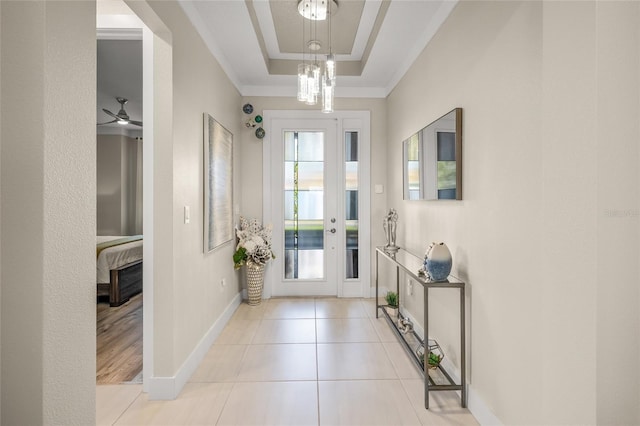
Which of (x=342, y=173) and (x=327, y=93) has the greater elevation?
(x=327, y=93)

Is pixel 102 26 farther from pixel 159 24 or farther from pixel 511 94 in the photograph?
pixel 511 94

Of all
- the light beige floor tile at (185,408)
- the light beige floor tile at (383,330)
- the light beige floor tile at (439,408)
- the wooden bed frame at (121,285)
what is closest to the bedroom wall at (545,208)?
the light beige floor tile at (439,408)

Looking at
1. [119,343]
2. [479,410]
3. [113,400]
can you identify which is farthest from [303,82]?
[119,343]

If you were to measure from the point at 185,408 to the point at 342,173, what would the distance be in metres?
2.90

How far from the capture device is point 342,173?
4145 millimetres

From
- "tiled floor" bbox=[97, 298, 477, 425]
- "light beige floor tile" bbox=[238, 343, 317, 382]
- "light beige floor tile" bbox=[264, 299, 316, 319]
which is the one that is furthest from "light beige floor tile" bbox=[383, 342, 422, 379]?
"light beige floor tile" bbox=[264, 299, 316, 319]

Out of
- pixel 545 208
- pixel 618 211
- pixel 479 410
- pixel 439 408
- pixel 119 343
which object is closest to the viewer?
pixel 618 211

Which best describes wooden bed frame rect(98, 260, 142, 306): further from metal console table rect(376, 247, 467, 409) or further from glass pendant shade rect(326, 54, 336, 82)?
glass pendant shade rect(326, 54, 336, 82)

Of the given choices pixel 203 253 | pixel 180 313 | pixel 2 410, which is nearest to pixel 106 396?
pixel 180 313

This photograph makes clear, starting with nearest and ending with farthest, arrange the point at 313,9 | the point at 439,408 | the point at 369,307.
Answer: the point at 439,408 → the point at 313,9 → the point at 369,307

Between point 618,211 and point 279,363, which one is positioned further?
point 279,363

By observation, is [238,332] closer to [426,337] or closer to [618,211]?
[426,337]

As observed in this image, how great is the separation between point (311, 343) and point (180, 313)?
1142mm

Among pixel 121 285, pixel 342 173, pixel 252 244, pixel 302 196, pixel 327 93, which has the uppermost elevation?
pixel 327 93
